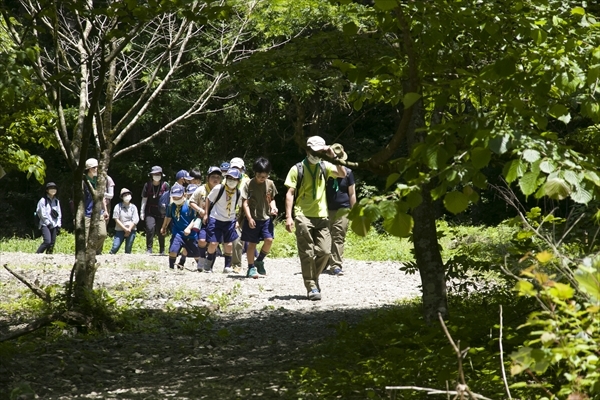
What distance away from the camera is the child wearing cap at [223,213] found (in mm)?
13555

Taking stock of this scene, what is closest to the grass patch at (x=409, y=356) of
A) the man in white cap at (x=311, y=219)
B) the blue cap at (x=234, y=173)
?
the man in white cap at (x=311, y=219)

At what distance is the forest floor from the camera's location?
6398 mm

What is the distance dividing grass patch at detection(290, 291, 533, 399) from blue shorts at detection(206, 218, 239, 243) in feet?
21.1

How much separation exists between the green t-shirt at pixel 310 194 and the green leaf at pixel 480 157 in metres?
6.81

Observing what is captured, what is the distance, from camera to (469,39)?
19.3 feet

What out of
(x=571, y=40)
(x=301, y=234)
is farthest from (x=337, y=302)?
(x=571, y=40)

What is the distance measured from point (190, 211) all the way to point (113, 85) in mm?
6113

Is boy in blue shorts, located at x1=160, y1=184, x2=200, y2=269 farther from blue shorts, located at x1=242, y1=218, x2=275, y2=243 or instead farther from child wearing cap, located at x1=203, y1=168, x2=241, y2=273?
blue shorts, located at x1=242, y1=218, x2=275, y2=243

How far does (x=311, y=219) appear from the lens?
35.0ft

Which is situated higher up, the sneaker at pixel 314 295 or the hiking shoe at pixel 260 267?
the hiking shoe at pixel 260 267

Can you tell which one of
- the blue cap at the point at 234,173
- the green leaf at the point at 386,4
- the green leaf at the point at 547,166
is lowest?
the green leaf at the point at 547,166

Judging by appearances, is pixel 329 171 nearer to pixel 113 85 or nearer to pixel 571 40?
pixel 113 85

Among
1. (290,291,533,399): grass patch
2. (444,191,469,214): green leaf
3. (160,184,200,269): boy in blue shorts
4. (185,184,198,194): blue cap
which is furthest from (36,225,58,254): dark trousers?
(444,191,469,214): green leaf

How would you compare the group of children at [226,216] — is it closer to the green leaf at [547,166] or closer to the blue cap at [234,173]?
the blue cap at [234,173]
